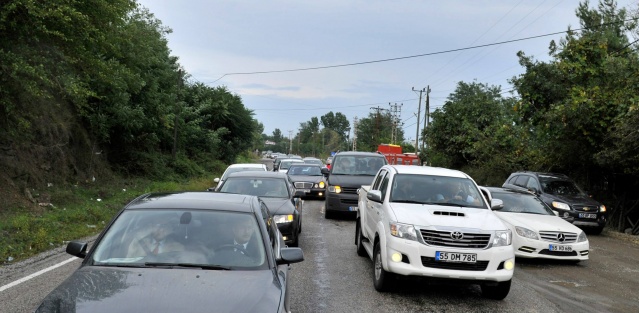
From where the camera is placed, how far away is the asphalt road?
22.3 feet

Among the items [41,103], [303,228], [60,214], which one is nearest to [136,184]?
[41,103]

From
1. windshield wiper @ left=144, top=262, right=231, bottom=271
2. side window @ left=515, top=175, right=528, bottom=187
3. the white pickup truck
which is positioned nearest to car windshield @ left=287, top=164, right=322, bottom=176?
side window @ left=515, top=175, right=528, bottom=187

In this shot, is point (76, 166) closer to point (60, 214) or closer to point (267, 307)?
point (60, 214)

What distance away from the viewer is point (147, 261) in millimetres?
4379

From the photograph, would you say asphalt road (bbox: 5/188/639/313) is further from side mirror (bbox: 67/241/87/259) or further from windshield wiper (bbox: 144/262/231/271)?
windshield wiper (bbox: 144/262/231/271)

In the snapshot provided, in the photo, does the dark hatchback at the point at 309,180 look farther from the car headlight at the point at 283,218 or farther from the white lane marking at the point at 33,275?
the white lane marking at the point at 33,275

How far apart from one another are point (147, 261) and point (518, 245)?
8086 millimetres

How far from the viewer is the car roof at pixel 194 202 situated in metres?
4.94

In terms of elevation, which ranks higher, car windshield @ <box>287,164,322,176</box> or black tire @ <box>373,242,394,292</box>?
car windshield @ <box>287,164,322,176</box>

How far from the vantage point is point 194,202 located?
5070 mm

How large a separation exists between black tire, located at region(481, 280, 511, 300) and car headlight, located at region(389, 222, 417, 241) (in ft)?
4.11

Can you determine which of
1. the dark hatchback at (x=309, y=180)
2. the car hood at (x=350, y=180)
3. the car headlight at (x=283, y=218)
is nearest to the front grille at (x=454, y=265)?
the car headlight at (x=283, y=218)

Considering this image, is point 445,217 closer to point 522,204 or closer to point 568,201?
point 522,204

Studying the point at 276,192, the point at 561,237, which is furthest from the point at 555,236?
the point at 276,192
